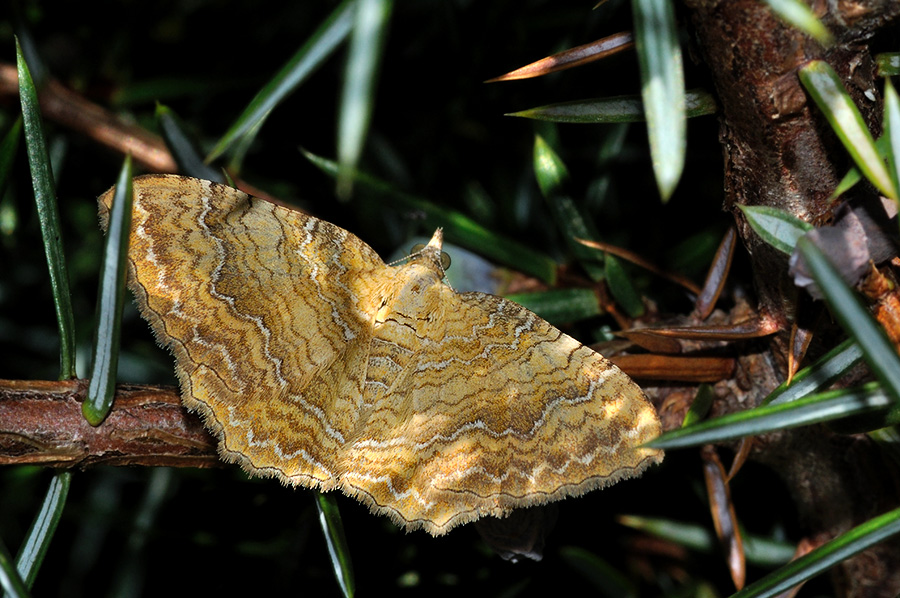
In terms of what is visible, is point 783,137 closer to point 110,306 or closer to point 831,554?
point 831,554

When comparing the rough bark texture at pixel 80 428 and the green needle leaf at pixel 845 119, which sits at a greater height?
the green needle leaf at pixel 845 119

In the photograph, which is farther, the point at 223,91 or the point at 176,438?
the point at 223,91

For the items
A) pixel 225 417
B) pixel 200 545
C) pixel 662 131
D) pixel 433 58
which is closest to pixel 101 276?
pixel 225 417

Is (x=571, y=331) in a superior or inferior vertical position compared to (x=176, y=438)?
superior

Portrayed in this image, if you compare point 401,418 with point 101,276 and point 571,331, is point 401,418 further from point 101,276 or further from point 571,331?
point 101,276

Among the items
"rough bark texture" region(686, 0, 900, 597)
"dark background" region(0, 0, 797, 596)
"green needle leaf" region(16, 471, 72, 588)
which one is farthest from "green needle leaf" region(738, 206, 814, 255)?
"green needle leaf" region(16, 471, 72, 588)

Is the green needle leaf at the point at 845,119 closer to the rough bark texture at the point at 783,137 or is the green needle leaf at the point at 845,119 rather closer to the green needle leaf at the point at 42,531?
the rough bark texture at the point at 783,137

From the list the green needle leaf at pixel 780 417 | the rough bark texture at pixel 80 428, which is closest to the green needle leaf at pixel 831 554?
the green needle leaf at pixel 780 417

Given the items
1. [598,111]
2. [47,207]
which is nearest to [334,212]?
[47,207]
